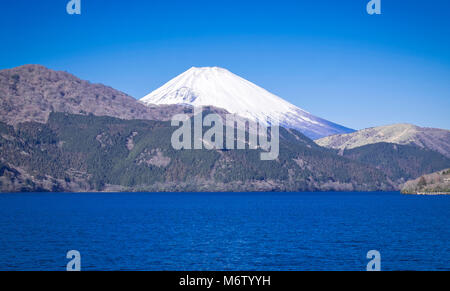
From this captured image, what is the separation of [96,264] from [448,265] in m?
40.7

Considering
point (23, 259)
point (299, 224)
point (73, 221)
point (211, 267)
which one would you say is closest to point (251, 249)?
point (211, 267)

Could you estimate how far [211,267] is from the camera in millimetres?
65438

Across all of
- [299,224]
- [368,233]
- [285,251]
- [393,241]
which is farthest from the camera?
[299,224]

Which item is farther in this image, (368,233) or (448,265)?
(368,233)

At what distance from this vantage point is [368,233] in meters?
101

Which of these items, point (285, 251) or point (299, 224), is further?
point (299, 224)

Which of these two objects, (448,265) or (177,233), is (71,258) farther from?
(448,265)

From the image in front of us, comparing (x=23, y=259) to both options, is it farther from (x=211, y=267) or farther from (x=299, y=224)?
(x=299, y=224)

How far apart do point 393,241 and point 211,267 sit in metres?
36.3
